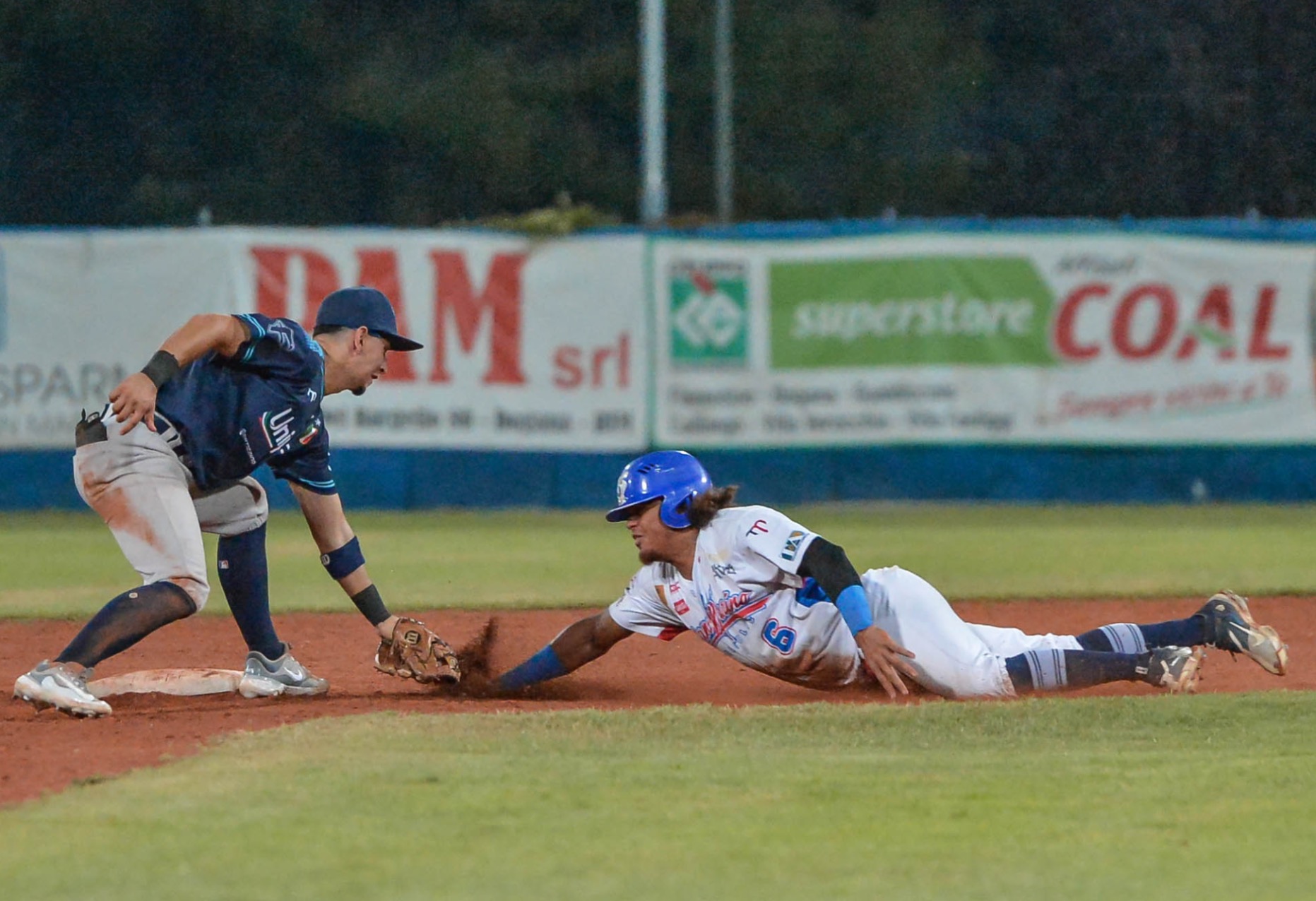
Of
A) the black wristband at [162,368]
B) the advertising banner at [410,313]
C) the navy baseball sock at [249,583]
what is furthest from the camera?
the advertising banner at [410,313]

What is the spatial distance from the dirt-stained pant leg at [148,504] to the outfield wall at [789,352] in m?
8.73

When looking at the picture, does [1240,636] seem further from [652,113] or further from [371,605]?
[652,113]

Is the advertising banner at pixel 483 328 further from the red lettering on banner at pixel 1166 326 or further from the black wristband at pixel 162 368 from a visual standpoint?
the black wristband at pixel 162 368

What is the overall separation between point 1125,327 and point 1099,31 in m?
11.3

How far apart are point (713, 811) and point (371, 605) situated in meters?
2.32

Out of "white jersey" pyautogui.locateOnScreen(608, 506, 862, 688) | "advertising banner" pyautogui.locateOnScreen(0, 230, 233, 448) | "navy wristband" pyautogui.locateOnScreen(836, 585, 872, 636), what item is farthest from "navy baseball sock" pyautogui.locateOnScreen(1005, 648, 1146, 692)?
"advertising banner" pyautogui.locateOnScreen(0, 230, 233, 448)

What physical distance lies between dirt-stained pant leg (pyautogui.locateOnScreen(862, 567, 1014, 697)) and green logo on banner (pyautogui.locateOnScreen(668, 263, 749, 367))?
8831 millimetres

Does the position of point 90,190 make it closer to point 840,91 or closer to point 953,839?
point 840,91

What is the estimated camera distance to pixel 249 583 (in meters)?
5.94

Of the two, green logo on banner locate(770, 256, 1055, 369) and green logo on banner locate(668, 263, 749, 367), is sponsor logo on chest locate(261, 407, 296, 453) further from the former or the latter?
green logo on banner locate(770, 256, 1055, 369)

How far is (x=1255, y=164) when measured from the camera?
72.0 ft

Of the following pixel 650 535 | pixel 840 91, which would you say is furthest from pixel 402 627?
pixel 840 91

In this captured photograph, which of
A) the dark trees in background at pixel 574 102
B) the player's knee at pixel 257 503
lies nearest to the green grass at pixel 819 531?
the player's knee at pixel 257 503

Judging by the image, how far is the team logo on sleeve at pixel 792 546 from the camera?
5.32m
